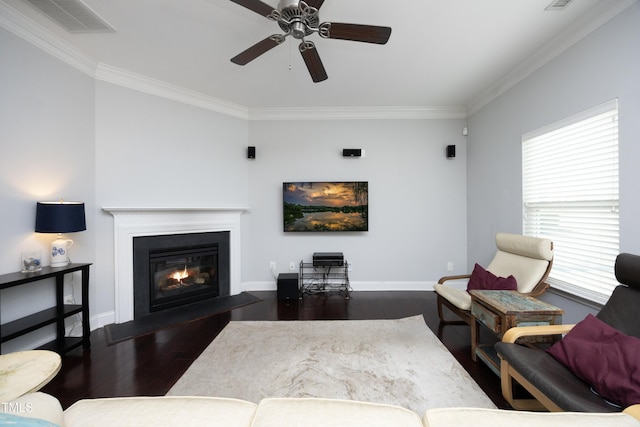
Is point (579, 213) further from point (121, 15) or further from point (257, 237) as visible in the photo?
point (121, 15)

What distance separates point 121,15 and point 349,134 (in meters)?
2.86

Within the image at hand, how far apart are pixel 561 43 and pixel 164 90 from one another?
423cm

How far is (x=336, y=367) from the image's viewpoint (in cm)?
208

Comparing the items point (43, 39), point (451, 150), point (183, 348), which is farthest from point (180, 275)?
point (451, 150)

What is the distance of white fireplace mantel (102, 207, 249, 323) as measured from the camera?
9.59 ft

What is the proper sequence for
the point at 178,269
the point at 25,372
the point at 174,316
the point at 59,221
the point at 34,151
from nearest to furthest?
the point at 25,372
the point at 59,221
the point at 34,151
the point at 174,316
the point at 178,269

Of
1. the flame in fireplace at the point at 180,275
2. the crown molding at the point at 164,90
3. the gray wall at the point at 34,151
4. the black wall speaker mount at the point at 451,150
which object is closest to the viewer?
the gray wall at the point at 34,151

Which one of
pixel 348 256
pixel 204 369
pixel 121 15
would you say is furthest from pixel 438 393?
pixel 121 15

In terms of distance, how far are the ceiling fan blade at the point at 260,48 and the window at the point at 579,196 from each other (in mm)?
2553

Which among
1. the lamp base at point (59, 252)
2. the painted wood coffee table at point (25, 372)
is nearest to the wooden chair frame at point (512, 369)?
the painted wood coffee table at point (25, 372)

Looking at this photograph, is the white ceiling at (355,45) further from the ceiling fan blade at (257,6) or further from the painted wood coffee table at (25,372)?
the painted wood coffee table at (25,372)

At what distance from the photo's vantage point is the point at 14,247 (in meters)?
2.16

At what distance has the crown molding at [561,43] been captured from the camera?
1.93 meters

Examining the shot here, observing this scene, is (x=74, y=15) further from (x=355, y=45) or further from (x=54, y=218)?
(x=355, y=45)
